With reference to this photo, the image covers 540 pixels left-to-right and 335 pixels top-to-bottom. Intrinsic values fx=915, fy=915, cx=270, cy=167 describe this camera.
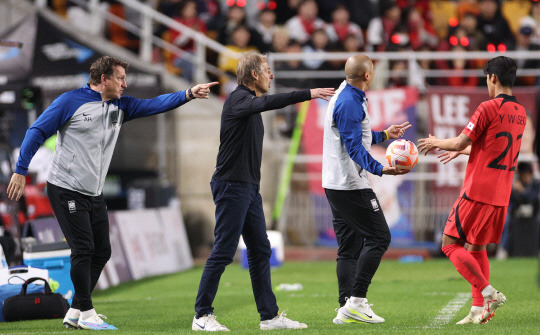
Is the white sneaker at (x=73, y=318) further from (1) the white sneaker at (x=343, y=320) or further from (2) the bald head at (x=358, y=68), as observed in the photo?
(2) the bald head at (x=358, y=68)

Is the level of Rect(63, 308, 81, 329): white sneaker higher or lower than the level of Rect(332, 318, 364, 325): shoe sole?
higher

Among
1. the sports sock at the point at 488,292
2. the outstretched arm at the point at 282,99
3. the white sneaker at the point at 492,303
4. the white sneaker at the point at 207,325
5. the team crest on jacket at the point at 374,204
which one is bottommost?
the white sneaker at the point at 207,325

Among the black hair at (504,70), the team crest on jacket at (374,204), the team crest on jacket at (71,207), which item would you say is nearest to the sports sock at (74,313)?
the team crest on jacket at (71,207)

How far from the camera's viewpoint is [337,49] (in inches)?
747

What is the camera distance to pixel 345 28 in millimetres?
19625

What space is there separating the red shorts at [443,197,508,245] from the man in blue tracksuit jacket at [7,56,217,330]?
2.42m

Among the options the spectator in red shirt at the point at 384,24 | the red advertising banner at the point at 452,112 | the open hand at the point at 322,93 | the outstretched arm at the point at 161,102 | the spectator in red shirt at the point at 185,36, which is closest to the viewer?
the open hand at the point at 322,93

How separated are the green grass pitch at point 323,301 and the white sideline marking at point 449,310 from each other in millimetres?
18

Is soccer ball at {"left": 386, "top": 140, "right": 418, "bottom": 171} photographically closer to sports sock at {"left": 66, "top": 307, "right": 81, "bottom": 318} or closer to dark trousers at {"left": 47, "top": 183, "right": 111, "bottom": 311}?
dark trousers at {"left": 47, "top": 183, "right": 111, "bottom": 311}

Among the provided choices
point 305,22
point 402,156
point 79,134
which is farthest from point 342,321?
point 305,22

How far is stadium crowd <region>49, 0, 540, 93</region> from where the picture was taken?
18.4 m

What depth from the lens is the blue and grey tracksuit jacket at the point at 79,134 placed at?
802 cm

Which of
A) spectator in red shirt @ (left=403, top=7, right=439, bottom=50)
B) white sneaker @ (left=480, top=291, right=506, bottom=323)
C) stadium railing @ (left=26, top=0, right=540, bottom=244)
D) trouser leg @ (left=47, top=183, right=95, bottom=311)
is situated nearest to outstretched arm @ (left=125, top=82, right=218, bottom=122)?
trouser leg @ (left=47, top=183, right=95, bottom=311)

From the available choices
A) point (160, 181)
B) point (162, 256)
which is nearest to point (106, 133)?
point (162, 256)
